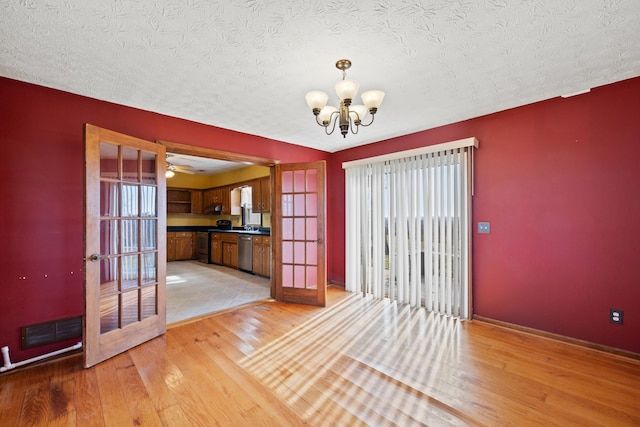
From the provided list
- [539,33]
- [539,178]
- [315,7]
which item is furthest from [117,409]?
[539,178]

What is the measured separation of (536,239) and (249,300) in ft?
12.2

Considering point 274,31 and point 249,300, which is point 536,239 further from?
point 249,300

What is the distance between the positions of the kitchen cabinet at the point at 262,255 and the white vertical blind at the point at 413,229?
1.69 m

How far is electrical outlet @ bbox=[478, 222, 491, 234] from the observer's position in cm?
317

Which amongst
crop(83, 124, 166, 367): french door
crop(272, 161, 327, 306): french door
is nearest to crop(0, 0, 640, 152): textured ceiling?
crop(83, 124, 166, 367): french door

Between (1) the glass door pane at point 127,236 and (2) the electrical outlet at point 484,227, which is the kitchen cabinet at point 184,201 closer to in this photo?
(1) the glass door pane at point 127,236

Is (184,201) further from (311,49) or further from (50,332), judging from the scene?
(311,49)

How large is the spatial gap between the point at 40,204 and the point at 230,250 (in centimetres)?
430

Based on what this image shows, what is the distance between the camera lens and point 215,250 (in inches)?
279

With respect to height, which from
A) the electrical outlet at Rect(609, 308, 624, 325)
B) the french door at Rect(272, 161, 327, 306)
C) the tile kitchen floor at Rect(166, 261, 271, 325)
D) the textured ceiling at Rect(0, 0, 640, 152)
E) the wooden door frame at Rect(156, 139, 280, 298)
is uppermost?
the textured ceiling at Rect(0, 0, 640, 152)

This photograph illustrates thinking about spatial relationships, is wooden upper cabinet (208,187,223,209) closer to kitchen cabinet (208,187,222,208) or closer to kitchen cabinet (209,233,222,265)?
kitchen cabinet (208,187,222,208)

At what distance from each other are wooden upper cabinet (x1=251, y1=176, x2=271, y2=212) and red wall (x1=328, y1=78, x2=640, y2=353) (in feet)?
12.7

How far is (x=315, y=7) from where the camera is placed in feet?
4.97

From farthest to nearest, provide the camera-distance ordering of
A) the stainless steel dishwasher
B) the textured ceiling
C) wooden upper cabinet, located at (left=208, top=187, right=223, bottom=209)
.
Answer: wooden upper cabinet, located at (left=208, top=187, right=223, bottom=209), the stainless steel dishwasher, the textured ceiling
